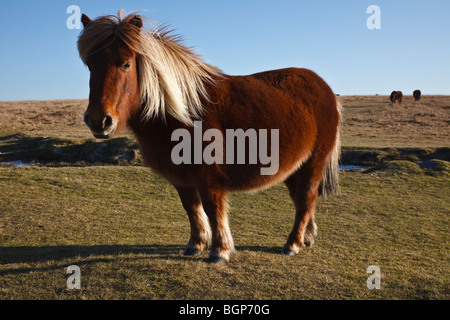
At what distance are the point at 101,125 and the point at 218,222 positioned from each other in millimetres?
1662

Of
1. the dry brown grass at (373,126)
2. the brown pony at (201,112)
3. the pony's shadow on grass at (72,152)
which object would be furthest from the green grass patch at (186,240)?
the dry brown grass at (373,126)

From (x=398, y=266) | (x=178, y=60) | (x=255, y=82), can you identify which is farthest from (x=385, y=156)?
(x=178, y=60)

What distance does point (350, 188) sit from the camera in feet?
30.7

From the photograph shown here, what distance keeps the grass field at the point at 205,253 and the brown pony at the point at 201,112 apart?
0.59 metres

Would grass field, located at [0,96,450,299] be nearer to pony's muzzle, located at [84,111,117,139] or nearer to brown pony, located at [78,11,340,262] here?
brown pony, located at [78,11,340,262]

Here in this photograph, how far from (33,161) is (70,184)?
5862mm

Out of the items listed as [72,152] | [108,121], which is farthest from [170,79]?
[72,152]

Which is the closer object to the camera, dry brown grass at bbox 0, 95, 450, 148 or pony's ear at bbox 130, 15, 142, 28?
pony's ear at bbox 130, 15, 142, 28

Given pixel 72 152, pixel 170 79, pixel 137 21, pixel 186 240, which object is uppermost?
pixel 137 21

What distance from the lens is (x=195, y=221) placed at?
449cm

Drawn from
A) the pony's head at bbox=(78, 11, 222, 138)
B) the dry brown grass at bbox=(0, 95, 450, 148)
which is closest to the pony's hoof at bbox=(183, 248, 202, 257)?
the pony's head at bbox=(78, 11, 222, 138)

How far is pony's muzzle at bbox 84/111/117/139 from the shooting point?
124 inches

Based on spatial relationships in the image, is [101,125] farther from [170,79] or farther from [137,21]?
[137,21]

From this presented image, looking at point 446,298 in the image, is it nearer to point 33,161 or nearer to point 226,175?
point 226,175
